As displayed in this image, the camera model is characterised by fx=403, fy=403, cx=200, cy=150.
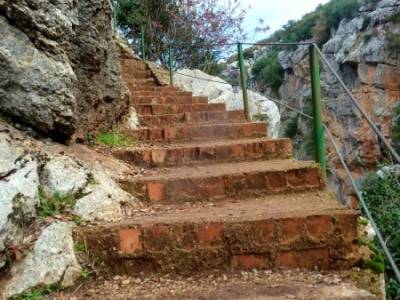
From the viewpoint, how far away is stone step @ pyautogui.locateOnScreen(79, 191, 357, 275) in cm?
202

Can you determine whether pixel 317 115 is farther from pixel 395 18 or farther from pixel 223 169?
pixel 395 18

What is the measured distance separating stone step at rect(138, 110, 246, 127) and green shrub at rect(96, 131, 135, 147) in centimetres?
72

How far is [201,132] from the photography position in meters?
3.97

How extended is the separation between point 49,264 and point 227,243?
2.82 ft

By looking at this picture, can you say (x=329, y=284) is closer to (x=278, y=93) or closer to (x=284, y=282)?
(x=284, y=282)

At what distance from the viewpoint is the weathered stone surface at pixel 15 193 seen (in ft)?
5.69

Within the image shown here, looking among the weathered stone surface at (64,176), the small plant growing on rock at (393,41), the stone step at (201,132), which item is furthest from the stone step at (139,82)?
the small plant growing on rock at (393,41)

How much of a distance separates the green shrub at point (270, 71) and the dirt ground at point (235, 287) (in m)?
27.0

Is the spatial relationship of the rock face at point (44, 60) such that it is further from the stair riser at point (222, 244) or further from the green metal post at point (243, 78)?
the green metal post at point (243, 78)

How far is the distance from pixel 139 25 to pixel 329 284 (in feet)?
28.4

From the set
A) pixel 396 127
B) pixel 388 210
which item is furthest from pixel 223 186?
pixel 396 127

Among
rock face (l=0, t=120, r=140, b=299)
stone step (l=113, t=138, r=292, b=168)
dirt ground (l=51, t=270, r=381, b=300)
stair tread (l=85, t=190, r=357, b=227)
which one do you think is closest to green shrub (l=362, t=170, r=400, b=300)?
stone step (l=113, t=138, r=292, b=168)

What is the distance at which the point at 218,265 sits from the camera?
2.04 metres

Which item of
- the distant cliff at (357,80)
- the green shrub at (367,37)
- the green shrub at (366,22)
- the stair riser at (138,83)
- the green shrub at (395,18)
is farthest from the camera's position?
the green shrub at (366,22)
